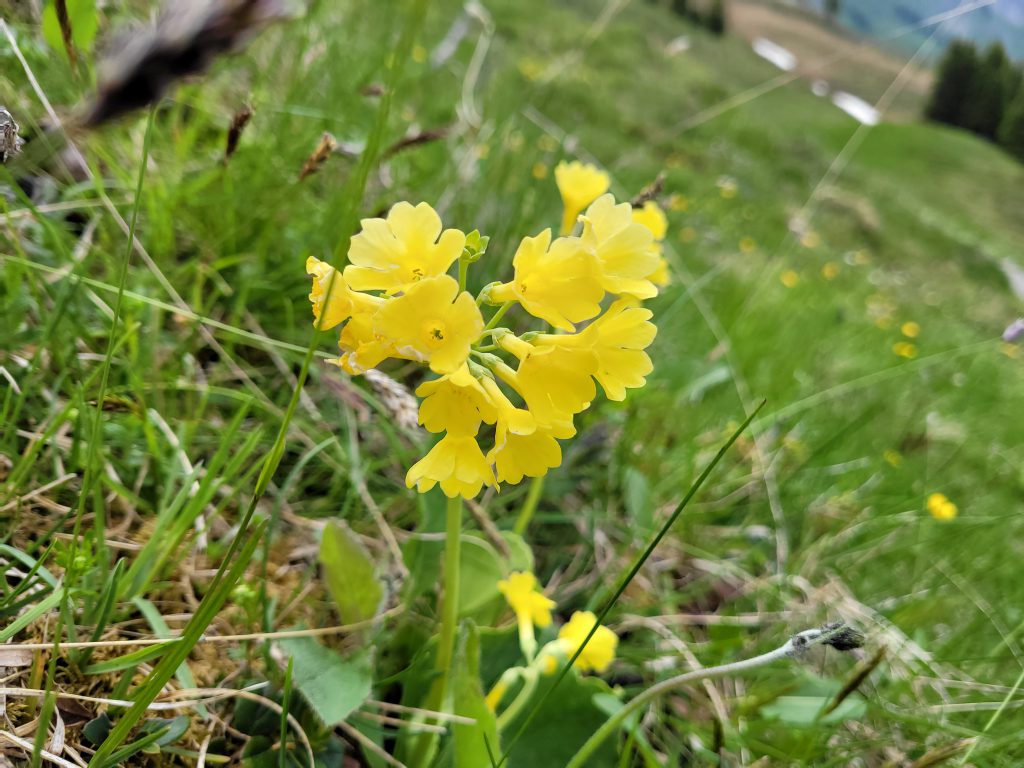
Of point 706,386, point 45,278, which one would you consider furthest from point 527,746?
point 706,386

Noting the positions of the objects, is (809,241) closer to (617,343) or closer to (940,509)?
(940,509)

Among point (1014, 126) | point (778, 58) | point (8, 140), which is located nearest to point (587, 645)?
point (8, 140)

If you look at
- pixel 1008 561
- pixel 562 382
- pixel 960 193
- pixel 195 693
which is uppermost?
pixel 562 382

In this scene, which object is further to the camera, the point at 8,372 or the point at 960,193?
the point at 960,193

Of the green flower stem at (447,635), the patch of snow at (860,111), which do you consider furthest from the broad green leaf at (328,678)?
the patch of snow at (860,111)

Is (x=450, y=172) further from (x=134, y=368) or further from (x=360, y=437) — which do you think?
(x=134, y=368)

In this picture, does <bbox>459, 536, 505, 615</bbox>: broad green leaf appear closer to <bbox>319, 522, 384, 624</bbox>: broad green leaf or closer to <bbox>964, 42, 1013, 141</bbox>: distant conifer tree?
<bbox>319, 522, 384, 624</bbox>: broad green leaf

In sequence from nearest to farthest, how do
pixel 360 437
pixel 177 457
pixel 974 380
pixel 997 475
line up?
pixel 177 457 < pixel 360 437 < pixel 997 475 < pixel 974 380

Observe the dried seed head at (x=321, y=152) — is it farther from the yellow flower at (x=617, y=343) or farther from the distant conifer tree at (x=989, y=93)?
the distant conifer tree at (x=989, y=93)
